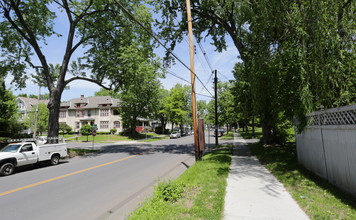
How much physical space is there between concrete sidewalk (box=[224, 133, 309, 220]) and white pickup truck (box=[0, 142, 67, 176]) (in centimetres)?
1040

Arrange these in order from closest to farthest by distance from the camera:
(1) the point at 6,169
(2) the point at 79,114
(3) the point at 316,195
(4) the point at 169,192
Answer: (3) the point at 316,195
(4) the point at 169,192
(1) the point at 6,169
(2) the point at 79,114

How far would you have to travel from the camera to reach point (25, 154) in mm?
10562

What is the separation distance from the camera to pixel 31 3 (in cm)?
1471

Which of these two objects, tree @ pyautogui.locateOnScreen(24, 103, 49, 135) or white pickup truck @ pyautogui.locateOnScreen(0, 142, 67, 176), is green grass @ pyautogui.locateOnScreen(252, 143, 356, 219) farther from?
tree @ pyautogui.locateOnScreen(24, 103, 49, 135)

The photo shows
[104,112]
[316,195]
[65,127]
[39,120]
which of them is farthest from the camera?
[104,112]

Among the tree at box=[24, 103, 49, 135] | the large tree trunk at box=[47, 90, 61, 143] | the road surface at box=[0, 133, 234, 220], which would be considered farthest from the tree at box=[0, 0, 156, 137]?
the tree at box=[24, 103, 49, 135]

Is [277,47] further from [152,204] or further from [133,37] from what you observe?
[133,37]

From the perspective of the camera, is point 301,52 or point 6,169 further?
point 6,169

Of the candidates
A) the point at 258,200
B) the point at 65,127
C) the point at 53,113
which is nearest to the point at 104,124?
the point at 65,127

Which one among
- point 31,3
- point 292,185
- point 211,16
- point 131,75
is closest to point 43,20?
point 31,3

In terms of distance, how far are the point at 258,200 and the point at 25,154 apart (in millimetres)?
11524

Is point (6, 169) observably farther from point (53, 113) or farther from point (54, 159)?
point (53, 113)

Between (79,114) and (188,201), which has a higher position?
(79,114)

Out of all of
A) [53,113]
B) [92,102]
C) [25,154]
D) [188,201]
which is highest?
[92,102]
